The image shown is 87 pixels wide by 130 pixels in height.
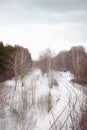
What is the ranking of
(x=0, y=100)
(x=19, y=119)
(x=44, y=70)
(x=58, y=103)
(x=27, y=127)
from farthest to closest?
(x=44, y=70), (x=58, y=103), (x=0, y=100), (x=19, y=119), (x=27, y=127)

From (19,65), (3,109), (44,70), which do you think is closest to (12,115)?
(3,109)

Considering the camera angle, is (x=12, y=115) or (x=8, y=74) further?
(x=8, y=74)

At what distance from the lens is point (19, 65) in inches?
1565

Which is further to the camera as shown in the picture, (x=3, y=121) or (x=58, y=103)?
(x=58, y=103)

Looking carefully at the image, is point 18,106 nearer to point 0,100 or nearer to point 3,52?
point 0,100

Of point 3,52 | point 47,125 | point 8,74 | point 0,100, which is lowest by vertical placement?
point 47,125

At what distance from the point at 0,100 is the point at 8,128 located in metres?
3.34

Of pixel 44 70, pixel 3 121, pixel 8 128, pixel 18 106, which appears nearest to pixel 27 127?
pixel 8 128

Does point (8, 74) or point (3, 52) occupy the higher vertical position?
point (3, 52)

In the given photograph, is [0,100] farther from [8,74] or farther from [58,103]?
[8,74]

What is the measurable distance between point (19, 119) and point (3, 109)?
3067 mm

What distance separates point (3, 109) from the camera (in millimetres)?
19094

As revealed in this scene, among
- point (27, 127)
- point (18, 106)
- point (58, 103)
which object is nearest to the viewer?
point (27, 127)

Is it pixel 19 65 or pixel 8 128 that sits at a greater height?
pixel 19 65
